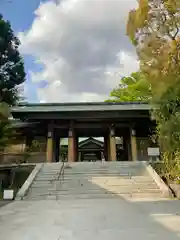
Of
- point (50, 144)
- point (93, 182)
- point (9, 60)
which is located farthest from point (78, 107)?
point (93, 182)

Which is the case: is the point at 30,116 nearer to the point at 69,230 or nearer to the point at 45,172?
the point at 45,172

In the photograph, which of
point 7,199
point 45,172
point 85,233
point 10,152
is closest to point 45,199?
point 7,199

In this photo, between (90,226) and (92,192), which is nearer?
(90,226)

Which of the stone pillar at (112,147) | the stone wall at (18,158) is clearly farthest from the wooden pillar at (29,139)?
the stone pillar at (112,147)

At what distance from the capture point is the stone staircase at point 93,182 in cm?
954

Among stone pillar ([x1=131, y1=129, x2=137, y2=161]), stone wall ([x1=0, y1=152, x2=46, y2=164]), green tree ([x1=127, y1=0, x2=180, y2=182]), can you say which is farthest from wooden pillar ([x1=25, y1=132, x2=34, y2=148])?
green tree ([x1=127, y1=0, x2=180, y2=182])

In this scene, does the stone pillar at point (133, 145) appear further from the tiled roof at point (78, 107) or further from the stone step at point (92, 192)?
the stone step at point (92, 192)

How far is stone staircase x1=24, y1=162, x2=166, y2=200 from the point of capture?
9.54 meters

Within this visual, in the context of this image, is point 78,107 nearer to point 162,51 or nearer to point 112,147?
point 112,147

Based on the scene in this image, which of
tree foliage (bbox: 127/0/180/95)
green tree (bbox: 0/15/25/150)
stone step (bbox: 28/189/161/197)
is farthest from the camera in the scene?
green tree (bbox: 0/15/25/150)

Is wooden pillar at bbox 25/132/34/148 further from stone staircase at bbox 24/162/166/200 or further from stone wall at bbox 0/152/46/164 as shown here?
stone staircase at bbox 24/162/166/200

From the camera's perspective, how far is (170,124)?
856 cm

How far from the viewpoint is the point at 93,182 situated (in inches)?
428

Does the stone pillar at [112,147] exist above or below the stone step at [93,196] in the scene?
above
